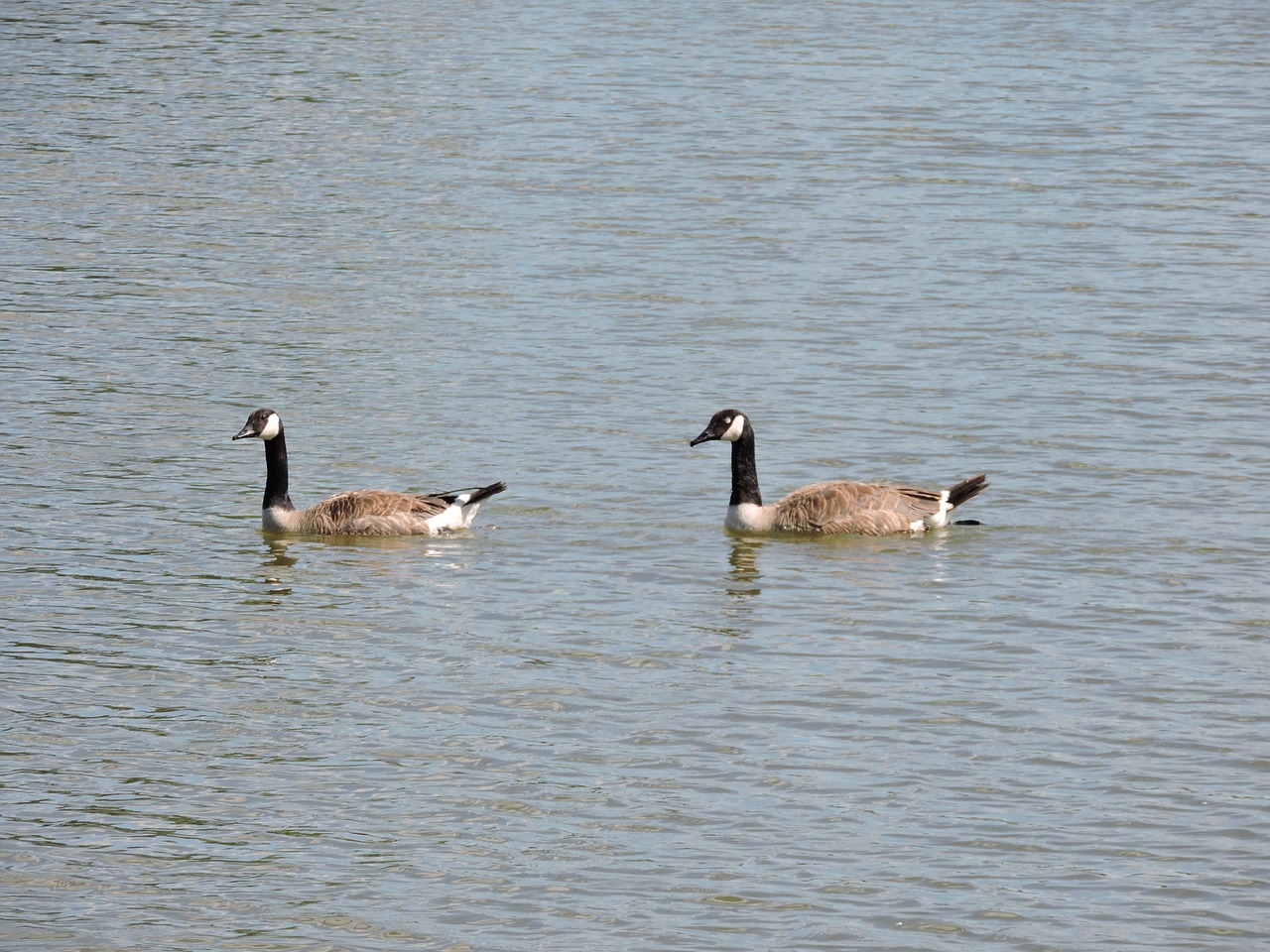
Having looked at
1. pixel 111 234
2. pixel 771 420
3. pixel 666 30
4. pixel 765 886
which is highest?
pixel 666 30

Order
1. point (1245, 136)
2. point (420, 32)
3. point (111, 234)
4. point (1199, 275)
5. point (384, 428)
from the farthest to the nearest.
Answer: point (420, 32) < point (1245, 136) < point (111, 234) < point (1199, 275) < point (384, 428)

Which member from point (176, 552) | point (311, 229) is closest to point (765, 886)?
point (176, 552)

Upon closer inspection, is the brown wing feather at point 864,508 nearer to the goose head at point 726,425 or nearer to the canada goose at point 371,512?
the goose head at point 726,425

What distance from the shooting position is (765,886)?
10.9m

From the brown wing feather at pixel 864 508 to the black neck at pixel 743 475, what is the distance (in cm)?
38

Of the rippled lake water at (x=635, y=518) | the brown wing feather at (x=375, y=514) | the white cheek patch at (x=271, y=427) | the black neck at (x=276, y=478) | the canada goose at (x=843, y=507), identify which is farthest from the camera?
the white cheek patch at (x=271, y=427)

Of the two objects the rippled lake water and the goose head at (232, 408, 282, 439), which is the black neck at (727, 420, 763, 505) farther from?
the goose head at (232, 408, 282, 439)

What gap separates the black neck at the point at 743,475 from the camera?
18281 mm

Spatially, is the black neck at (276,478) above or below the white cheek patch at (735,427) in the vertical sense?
below

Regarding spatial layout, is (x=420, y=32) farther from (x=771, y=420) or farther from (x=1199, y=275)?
(x=771, y=420)

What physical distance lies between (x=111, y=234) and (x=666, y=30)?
1998 centimetres

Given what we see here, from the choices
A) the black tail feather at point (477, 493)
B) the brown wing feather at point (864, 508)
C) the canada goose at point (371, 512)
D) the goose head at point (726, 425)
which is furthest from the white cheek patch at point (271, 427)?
the brown wing feather at point (864, 508)

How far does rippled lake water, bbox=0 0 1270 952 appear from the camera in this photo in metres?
11.2

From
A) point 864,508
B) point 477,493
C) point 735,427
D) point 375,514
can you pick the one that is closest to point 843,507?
point 864,508
